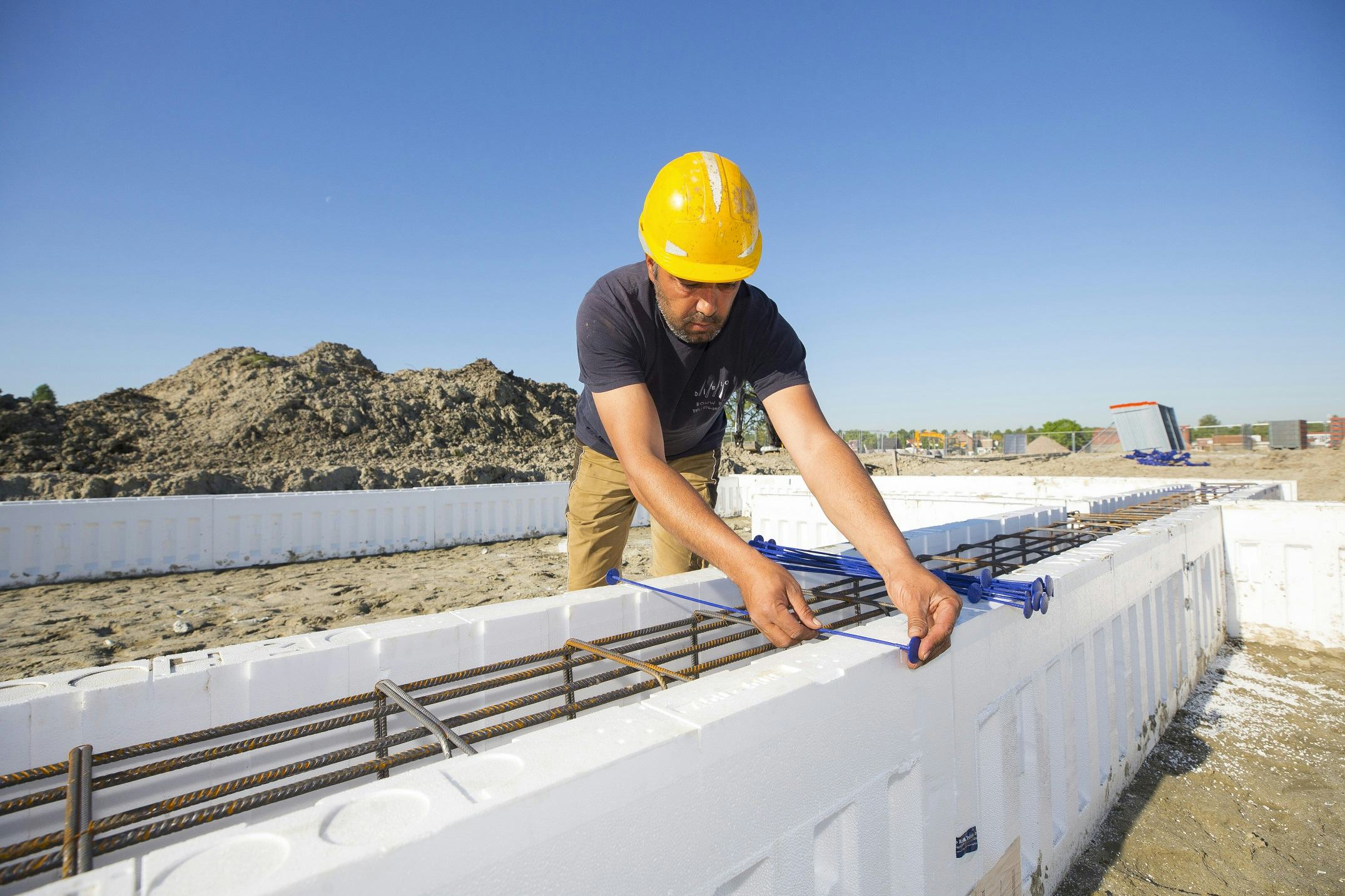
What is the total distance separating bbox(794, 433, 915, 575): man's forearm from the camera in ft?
5.68

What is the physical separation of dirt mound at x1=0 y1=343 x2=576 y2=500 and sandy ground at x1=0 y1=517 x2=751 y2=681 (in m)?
4.86

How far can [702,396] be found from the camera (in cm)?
266

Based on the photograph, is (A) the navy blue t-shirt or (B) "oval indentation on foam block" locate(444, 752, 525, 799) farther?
(A) the navy blue t-shirt

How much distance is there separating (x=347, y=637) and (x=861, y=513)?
145cm

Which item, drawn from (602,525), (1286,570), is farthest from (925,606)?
(1286,570)

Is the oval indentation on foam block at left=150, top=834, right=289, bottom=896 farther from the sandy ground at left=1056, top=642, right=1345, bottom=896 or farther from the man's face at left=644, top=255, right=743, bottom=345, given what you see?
the sandy ground at left=1056, top=642, right=1345, bottom=896

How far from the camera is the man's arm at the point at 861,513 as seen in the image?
1.42 metres

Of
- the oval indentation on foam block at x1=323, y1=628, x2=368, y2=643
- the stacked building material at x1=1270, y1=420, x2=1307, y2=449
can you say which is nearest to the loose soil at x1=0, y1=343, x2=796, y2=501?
the oval indentation on foam block at x1=323, y1=628, x2=368, y2=643

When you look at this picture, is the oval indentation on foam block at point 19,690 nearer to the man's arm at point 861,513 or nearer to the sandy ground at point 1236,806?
the man's arm at point 861,513

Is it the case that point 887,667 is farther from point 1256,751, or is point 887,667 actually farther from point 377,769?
point 1256,751

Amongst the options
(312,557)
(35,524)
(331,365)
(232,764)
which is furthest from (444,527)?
(331,365)

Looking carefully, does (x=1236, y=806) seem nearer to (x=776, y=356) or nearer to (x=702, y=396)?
(x=776, y=356)

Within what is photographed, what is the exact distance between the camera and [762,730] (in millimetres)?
1034

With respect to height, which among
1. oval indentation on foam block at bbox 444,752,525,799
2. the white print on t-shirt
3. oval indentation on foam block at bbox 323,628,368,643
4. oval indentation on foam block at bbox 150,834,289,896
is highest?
the white print on t-shirt
